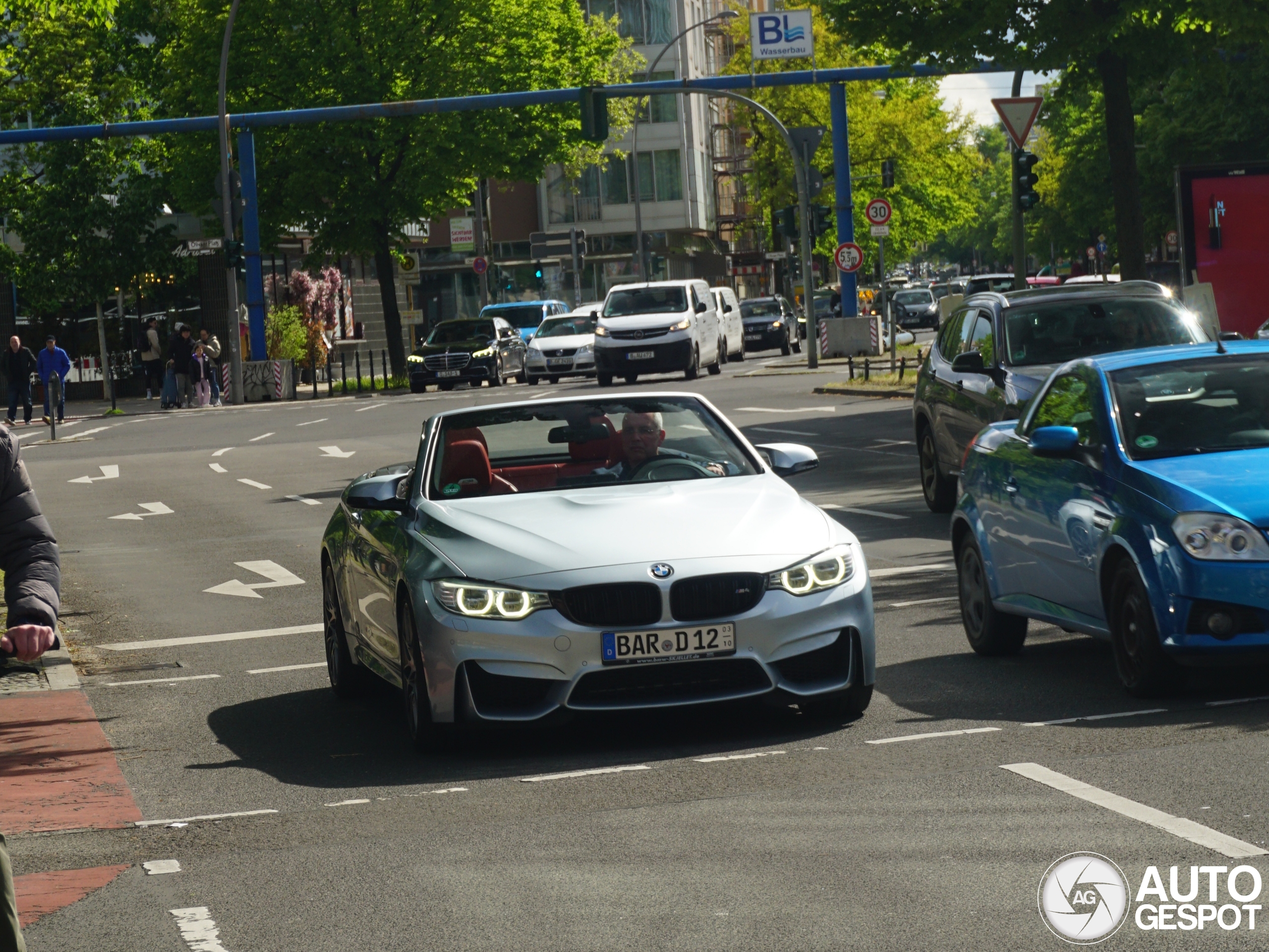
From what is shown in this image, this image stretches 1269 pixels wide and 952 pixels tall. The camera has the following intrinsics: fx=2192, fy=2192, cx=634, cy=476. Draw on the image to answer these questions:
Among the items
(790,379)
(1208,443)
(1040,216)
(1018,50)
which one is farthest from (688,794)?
(1040,216)

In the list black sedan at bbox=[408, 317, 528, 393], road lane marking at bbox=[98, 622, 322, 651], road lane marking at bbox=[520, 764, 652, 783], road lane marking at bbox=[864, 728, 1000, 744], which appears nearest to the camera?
road lane marking at bbox=[520, 764, 652, 783]

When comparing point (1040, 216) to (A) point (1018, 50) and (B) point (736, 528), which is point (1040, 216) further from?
(B) point (736, 528)

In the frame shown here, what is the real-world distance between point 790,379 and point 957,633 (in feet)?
102

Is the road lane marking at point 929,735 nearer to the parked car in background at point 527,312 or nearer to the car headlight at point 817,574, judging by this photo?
the car headlight at point 817,574

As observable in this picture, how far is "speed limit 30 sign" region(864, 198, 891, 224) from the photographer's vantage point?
4200 cm

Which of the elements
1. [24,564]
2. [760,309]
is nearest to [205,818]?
[24,564]

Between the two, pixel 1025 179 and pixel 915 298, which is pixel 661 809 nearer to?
pixel 1025 179

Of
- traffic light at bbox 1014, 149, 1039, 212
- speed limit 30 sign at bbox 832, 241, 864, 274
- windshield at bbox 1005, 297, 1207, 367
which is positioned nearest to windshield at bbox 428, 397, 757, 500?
windshield at bbox 1005, 297, 1207, 367

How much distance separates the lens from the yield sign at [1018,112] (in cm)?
2848

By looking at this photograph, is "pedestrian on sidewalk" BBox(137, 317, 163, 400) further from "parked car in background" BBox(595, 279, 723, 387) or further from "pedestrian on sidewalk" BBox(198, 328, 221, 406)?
"parked car in background" BBox(595, 279, 723, 387)

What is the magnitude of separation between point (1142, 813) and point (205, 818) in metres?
3.11

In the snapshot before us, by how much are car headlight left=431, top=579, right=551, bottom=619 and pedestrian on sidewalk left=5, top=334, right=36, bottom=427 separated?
35867 mm

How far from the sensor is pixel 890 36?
94.7 ft

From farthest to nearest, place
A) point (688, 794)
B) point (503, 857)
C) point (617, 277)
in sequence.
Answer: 1. point (617, 277)
2. point (688, 794)
3. point (503, 857)
